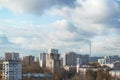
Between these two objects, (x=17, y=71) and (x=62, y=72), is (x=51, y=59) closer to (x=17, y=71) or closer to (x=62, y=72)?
(x=62, y=72)

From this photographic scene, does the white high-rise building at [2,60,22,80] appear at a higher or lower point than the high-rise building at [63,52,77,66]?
lower

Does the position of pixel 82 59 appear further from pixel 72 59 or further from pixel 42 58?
pixel 42 58

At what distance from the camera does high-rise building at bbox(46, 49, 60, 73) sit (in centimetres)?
4152

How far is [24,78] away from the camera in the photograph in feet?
98.4

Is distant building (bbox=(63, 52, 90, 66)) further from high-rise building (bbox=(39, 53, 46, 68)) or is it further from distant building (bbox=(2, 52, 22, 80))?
distant building (bbox=(2, 52, 22, 80))

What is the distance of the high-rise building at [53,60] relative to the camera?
41.5 m

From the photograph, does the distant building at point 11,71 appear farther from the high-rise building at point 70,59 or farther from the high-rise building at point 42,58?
the high-rise building at point 70,59

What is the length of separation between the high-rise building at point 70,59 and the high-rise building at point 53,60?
8235mm

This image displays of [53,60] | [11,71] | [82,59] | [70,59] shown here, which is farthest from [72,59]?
[11,71]

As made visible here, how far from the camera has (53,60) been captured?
145 ft

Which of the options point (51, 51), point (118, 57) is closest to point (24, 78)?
point (51, 51)

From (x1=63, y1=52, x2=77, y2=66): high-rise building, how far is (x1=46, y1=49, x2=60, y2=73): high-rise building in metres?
8.23

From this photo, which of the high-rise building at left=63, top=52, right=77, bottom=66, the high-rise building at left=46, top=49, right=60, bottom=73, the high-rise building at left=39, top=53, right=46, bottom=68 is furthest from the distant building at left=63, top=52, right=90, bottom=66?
the high-rise building at left=46, top=49, right=60, bottom=73

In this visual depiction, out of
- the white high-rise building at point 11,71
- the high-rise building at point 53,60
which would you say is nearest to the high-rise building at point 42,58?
the high-rise building at point 53,60
